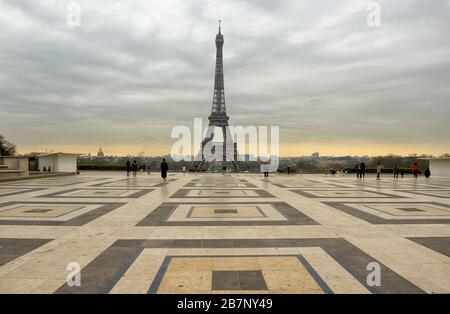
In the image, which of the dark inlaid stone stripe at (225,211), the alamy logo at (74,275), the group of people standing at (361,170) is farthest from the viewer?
the group of people standing at (361,170)

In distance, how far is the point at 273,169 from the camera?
41.7m

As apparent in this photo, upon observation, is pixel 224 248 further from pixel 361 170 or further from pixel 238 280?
pixel 361 170

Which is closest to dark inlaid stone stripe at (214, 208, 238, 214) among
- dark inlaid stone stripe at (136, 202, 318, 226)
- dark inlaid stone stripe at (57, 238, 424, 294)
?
dark inlaid stone stripe at (136, 202, 318, 226)

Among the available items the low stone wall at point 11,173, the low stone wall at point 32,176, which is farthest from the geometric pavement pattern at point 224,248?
the low stone wall at point 11,173

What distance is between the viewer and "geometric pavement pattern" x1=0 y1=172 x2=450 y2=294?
448 cm

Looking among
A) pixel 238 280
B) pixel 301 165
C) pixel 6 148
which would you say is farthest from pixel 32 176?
pixel 301 165

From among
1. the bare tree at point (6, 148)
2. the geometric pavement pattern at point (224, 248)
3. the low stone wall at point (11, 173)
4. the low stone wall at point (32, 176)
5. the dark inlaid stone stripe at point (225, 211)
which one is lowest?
the geometric pavement pattern at point (224, 248)

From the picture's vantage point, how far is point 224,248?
6203 mm

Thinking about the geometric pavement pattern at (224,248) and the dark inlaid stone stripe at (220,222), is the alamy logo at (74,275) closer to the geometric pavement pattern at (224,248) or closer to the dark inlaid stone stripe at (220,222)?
the geometric pavement pattern at (224,248)

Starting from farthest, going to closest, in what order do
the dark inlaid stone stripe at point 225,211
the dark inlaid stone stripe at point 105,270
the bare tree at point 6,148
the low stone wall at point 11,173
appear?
the bare tree at point 6,148, the low stone wall at point 11,173, the dark inlaid stone stripe at point 225,211, the dark inlaid stone stripe at point 105,270

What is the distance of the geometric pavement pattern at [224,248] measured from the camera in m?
Answer: 4.48

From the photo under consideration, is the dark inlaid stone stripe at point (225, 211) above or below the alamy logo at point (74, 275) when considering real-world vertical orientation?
above

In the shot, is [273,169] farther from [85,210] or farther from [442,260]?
[442,260]

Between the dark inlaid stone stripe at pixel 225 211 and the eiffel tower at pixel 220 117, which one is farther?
the eiffel tower at pixel 220 117
